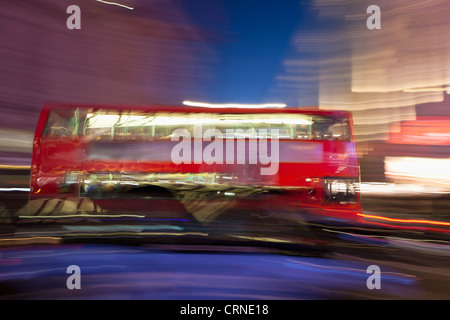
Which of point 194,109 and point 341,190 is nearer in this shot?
point 341,190

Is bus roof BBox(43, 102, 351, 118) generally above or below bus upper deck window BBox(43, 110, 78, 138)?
above

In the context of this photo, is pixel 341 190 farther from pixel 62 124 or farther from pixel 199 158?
pixel 62 124

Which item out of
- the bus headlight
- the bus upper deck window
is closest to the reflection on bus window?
the bus upper deck window

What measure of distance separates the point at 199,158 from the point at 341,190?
1146 millimetres

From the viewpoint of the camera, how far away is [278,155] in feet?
9.18

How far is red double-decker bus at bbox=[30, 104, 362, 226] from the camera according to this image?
2697 mm

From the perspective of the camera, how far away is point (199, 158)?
287 centimetres

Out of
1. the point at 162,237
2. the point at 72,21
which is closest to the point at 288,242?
the point at 162,237

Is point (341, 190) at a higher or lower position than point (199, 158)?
lower

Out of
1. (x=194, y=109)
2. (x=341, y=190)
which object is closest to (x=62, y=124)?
(x=194, y=109)

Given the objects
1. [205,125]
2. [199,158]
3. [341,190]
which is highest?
[205,125]

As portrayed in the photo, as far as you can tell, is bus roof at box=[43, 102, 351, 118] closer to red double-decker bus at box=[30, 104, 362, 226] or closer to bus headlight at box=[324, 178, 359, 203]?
red double-decker bus at box=[30, 104, 362, 226]

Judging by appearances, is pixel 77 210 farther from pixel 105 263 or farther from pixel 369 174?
pixel 369 174

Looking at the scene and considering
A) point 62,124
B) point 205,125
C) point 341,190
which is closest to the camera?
point 341,190
